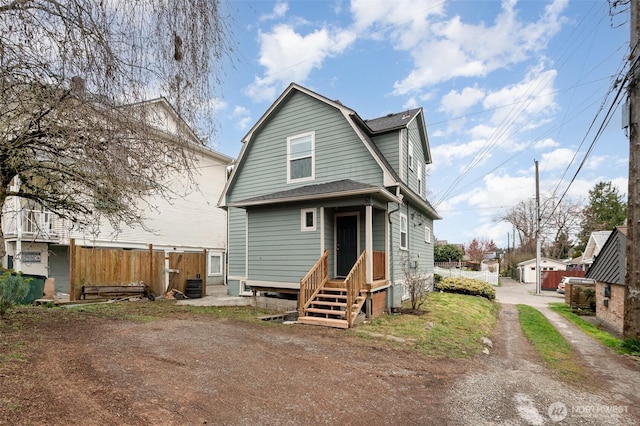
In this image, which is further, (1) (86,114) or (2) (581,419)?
(1) (86,114)

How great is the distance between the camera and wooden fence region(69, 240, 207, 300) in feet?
37.7

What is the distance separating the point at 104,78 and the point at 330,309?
6992 millimetres

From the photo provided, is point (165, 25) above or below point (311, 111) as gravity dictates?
below

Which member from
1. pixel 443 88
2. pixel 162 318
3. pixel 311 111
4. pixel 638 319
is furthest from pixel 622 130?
pixel 162 318

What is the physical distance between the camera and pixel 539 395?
4.65m

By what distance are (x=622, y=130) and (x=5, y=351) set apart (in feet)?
42.4

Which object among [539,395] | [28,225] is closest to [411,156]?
[539,395]

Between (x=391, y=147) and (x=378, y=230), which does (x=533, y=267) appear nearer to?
(x=391, y=147)

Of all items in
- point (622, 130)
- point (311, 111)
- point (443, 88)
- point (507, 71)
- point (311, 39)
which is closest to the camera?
point (311, 39)

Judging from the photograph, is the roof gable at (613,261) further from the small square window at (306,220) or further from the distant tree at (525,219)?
the distant tree at (525,219)

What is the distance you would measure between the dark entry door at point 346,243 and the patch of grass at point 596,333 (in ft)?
22.0

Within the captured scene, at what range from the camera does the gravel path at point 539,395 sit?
3947 millimetres

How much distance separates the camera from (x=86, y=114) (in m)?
4.84

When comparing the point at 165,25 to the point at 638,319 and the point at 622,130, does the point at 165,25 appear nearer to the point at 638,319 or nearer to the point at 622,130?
the point at 622,130
